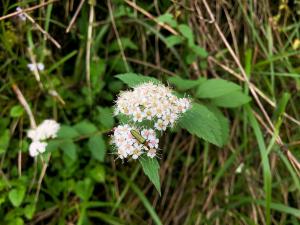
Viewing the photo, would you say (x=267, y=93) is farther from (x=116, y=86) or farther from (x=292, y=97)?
(x=116, y=86)

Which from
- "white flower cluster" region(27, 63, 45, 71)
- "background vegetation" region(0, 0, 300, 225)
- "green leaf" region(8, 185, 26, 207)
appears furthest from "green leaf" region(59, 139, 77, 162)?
"white flower cluster" region(27, 63, 45, 71)

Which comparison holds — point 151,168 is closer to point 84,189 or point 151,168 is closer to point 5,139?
point 84,189

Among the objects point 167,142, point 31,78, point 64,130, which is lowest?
point 167,142

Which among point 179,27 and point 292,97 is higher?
point 179,27

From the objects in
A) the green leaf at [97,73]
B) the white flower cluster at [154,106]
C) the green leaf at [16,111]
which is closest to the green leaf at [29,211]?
the green leaf at [16,111]

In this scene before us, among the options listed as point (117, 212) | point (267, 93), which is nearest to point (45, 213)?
Result: point (117, 212)

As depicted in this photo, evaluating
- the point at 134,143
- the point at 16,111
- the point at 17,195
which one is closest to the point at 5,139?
the point at 16,111
